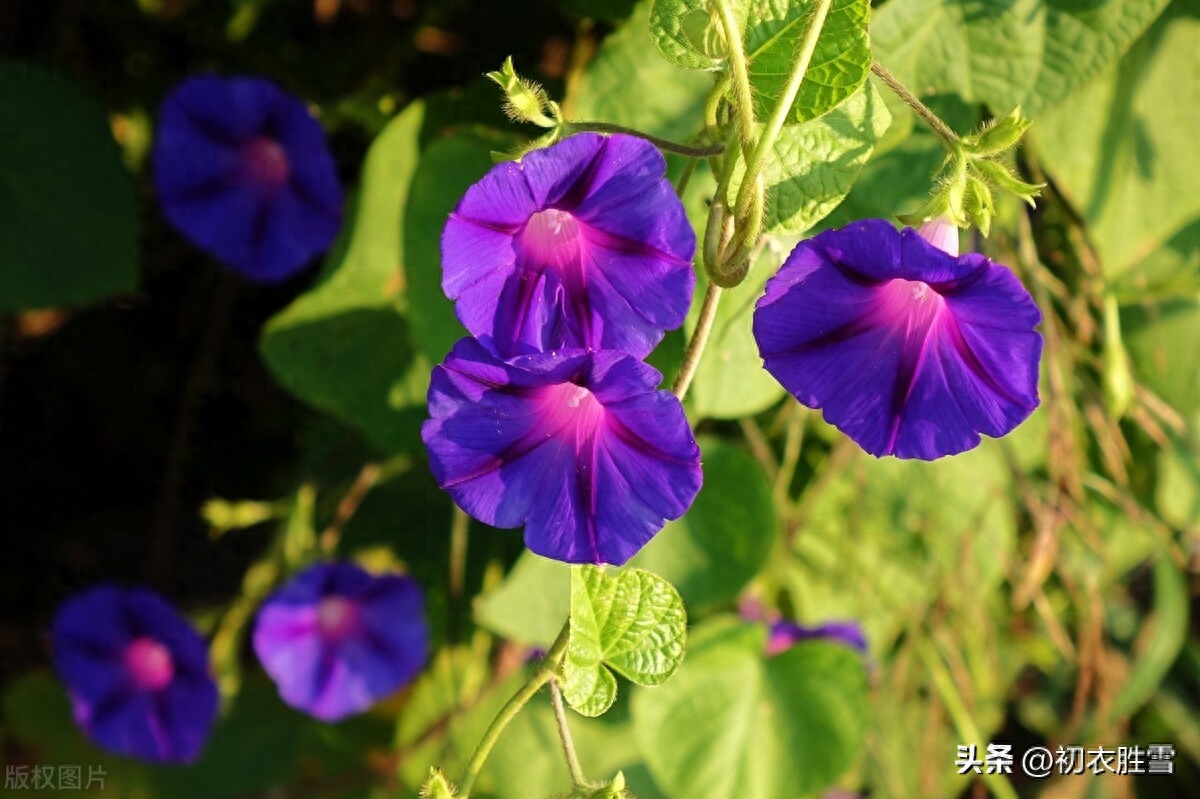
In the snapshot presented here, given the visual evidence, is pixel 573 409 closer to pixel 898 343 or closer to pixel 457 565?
pixel 898 343

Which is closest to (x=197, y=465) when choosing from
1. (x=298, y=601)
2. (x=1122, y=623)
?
(x=298, y=601)

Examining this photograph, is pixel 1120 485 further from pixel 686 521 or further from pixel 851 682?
pixel 686 521

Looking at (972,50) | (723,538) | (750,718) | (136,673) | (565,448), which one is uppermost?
(972,50)

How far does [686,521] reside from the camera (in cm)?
110

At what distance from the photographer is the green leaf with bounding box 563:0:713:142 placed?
88 centimetres

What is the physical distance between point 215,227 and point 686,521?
2.09 ft

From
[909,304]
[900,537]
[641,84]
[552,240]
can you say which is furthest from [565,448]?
[900,537]

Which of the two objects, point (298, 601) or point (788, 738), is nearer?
point (788, 738)

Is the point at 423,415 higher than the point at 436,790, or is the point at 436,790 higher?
the point at 436,790

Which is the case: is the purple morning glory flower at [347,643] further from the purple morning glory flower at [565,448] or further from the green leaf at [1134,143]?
the green leaf at [1134,143]

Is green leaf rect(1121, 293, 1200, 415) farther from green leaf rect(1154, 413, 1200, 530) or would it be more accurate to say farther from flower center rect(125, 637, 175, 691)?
flower center rect(125, 637, 175, 691)

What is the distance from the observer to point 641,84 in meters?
0.88

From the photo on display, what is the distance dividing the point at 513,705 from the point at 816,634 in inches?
30.5

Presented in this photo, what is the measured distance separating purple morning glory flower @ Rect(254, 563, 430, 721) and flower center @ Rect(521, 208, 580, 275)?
2.48 feet
